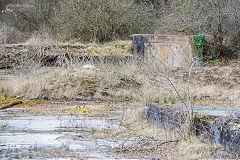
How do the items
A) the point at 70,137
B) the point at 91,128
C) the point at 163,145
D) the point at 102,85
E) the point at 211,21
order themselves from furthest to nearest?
the point at 211,21 < the point at 102,85 < the point at 91,128 < the point at 70,137 < the point at 163,145

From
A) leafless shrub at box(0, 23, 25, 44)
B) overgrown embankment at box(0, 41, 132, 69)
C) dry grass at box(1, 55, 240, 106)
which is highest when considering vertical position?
leafless shrub at box(0, 23, 25, 44)

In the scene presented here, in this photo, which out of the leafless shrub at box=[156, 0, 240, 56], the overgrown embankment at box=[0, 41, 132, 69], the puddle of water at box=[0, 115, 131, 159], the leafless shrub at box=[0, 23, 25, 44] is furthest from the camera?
the leafless shrub at box=[156, 0, 240, 56]

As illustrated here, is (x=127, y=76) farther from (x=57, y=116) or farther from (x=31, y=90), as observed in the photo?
(x=57, y=116)

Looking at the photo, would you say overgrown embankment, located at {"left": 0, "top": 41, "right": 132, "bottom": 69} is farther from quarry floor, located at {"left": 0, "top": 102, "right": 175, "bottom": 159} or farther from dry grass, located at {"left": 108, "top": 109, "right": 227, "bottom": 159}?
dry grass, located at {"left": 108, "top": 109, "right": 227, "bottom": 159}

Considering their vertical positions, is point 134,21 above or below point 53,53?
above

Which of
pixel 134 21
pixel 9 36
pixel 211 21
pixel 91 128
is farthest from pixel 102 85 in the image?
pixel 211 21

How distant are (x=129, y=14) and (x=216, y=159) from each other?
17.9m

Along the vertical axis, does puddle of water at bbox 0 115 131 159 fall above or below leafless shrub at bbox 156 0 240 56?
below

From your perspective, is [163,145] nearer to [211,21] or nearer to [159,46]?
[159,46]

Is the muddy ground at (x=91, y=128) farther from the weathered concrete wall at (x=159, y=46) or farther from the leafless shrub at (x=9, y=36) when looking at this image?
the leafless shrub at (x=9, y=36)

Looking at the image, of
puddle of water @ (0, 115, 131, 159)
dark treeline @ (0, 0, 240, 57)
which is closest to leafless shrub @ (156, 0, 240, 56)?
dark treeline @ (0, 0, 240, 57)

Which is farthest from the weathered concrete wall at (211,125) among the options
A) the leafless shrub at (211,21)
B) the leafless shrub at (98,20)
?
the leafless shrub at (211,21)

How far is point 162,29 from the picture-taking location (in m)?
22.5

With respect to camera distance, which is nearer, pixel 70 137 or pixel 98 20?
pixel 70 137
